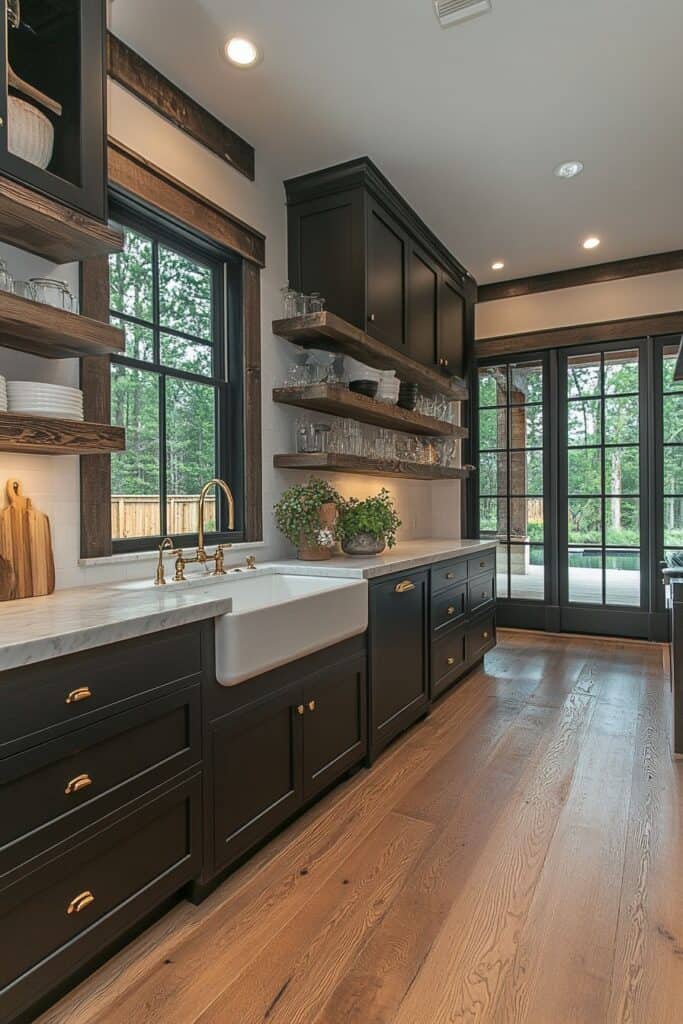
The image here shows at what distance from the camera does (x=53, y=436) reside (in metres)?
1.79

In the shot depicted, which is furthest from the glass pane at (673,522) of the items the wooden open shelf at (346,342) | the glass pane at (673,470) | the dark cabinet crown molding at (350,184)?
the dark cabinet crown molding at (350,184)

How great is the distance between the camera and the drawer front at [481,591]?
158 inches

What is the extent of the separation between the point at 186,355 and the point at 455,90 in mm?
1683

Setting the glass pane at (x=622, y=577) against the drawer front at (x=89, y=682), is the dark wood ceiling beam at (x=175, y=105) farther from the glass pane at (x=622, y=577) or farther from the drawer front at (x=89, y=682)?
the glass pane at (x=622, y=577)

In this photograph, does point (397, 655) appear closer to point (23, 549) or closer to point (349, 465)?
point (349, 465)

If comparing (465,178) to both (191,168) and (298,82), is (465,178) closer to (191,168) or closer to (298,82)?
(298,82)

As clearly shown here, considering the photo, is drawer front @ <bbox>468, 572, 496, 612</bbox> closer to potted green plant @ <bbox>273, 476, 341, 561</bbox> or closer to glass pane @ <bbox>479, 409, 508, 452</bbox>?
potted green plant @ <bbox>273, 476, 341, 561</bbox>

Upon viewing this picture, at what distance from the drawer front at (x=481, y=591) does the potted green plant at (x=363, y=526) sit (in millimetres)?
987

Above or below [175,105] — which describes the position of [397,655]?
below

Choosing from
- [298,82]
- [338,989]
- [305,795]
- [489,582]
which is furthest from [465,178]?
[338,989]

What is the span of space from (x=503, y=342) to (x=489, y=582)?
2.26m

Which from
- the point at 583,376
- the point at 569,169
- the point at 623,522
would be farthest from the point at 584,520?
the point at 569,169

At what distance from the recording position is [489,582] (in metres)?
4.36

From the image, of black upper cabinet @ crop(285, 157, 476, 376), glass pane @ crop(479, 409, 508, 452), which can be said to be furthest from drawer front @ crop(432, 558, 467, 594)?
glass pane @ crop(479, 409, 508, 452)
